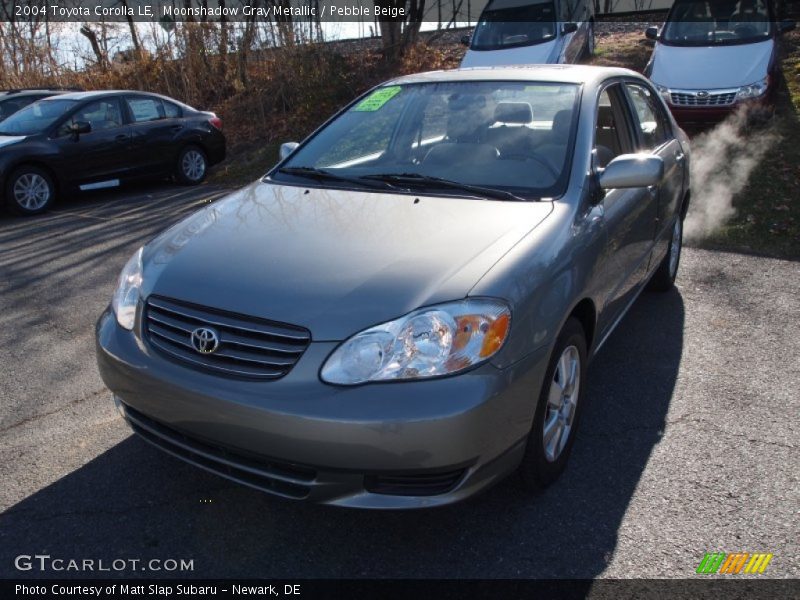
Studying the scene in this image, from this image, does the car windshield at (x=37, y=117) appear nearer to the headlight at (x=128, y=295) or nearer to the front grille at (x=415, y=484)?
Answer: the headlight at (x=128, y=295)

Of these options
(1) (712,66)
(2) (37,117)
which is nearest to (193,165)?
(2) (37,117)

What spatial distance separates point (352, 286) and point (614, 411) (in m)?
1.79

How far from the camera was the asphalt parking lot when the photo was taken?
2594 millimetres

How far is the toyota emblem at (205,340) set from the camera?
2.51 metres

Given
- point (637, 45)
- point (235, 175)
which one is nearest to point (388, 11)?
point (637, 45)

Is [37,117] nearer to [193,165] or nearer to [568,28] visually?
[193,165]

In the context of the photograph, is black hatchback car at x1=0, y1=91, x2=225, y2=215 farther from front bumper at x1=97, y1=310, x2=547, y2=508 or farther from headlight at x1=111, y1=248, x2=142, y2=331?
front bumper at x1=97, y1=310, x2=547, y2=508

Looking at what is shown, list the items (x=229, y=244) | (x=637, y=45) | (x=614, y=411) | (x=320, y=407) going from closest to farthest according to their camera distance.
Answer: (x=320, y=407)
(x=229, y=244)
(x=614, y=411)
(x=637, y=45)

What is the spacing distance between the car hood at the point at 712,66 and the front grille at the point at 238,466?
8.69 meters

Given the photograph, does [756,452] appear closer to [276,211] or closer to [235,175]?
[276,211]

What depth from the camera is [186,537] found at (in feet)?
8.82

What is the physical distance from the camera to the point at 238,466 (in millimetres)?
2502

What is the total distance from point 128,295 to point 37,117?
810 cm

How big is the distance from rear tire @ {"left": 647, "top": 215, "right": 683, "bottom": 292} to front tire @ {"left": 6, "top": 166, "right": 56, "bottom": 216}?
25.1 feet
